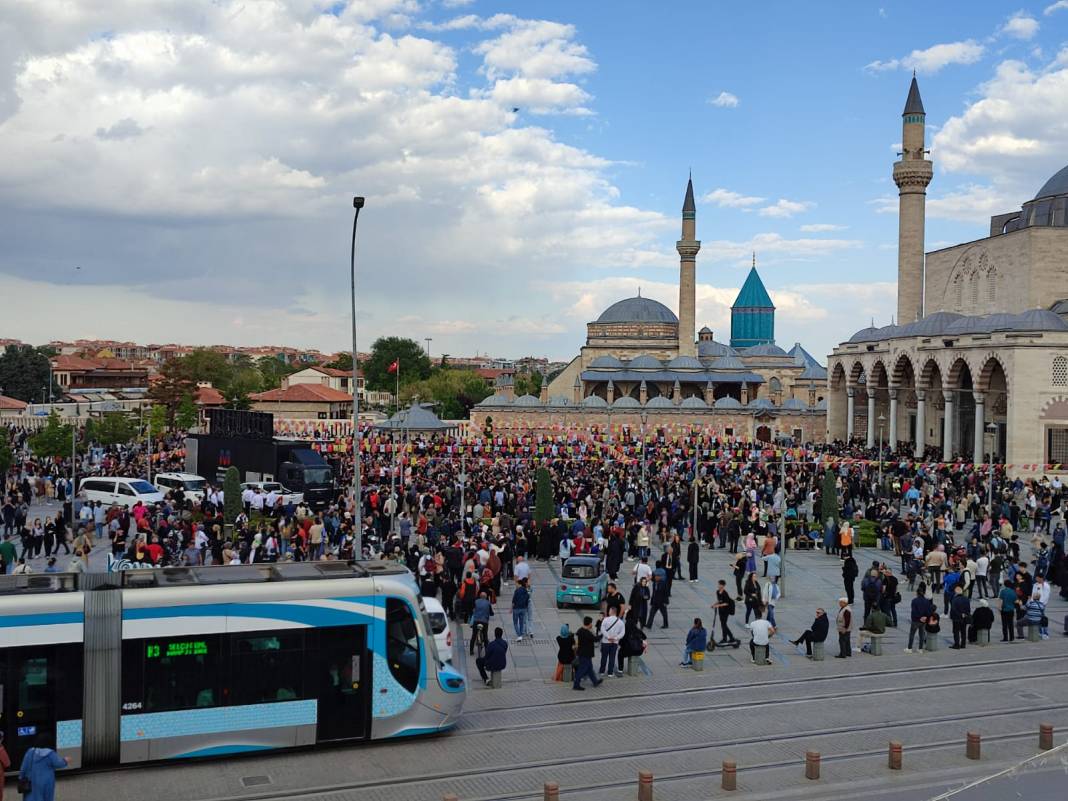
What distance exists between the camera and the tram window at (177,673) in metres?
9.62

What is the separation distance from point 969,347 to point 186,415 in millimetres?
41764

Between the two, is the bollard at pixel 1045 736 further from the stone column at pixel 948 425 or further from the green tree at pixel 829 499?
the stone column at pixel 948 425

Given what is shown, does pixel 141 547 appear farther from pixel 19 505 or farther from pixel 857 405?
pixel 857 405

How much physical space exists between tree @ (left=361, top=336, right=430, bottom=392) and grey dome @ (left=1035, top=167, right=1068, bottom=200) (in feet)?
190

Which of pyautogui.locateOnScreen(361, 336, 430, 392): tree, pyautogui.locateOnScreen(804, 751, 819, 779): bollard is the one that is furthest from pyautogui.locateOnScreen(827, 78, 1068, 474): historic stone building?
pyautogui.locateOnScreen(361, 336, 430, 392): tree

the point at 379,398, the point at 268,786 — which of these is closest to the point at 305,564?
the point at 268,786

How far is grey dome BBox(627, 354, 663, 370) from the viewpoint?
68.9 m

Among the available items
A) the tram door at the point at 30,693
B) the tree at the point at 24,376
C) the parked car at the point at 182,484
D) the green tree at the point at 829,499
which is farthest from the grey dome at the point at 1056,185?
the tree at the point at 24,376

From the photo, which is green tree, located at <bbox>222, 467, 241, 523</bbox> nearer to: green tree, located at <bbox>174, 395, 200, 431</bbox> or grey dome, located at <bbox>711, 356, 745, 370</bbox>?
green tree, located at <bbox>174, 395, 200, 431</bbox>

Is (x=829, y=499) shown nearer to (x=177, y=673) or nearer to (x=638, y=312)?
(x=177, y=673)

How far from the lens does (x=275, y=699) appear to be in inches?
394

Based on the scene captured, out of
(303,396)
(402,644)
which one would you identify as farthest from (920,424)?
(402,644)

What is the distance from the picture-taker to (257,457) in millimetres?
31828

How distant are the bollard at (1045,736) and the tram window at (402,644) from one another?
20.9ft
